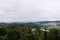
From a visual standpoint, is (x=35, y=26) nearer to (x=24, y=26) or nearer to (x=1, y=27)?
(x=24, y=26)

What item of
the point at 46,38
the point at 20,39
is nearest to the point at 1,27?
the point at 20,39

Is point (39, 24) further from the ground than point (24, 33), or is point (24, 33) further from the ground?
point (39, 24)

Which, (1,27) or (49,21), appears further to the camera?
(49,21)

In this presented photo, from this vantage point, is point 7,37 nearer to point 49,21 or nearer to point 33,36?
point 33,36

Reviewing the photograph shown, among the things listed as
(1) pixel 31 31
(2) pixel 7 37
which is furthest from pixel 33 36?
(2) pixel 7 37

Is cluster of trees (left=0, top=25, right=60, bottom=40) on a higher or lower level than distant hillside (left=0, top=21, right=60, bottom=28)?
lower

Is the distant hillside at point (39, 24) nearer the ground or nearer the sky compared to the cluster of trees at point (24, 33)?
nearer the sky
